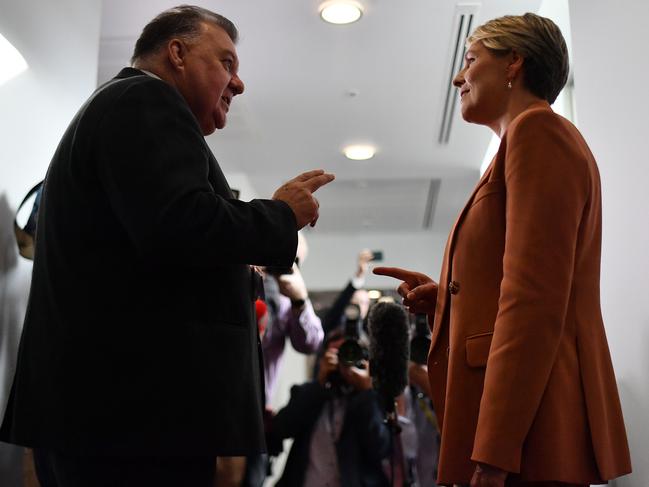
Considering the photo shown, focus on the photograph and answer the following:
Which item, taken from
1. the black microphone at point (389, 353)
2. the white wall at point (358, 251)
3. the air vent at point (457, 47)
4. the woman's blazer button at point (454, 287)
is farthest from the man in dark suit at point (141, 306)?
the white wall at point (358, 251)

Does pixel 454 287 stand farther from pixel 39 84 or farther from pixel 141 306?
pixel 39 84

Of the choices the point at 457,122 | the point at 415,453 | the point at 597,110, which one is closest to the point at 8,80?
the point at 597,110

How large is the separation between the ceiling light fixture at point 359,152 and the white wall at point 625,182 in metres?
2.42

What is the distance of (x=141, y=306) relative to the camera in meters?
0.98

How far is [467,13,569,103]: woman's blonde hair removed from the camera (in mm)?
1308

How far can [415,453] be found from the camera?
8.22 ft

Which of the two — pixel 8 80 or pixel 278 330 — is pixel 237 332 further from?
pixel 278 330

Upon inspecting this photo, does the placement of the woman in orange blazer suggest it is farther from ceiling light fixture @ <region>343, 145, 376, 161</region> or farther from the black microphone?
ceiling light fixture @ <region>343, 145, 376, 161</region>

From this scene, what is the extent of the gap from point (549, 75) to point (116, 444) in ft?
3.00

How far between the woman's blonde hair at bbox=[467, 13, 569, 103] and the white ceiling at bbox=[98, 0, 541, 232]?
144 centimetres

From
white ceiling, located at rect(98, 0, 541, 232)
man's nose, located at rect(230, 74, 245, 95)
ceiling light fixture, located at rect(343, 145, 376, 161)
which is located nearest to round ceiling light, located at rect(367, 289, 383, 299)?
white ceiling, located at rect(98, 0, 541, 232)

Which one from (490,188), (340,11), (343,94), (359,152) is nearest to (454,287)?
(490,188)

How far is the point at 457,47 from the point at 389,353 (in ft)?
4.32

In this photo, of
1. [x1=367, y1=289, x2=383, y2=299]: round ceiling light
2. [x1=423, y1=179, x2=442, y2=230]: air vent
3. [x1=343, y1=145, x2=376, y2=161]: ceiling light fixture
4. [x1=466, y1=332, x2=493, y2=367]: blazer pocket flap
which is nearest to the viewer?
[x1=466, y1=332, x2=493, y2=367]: blazer pocket flap
